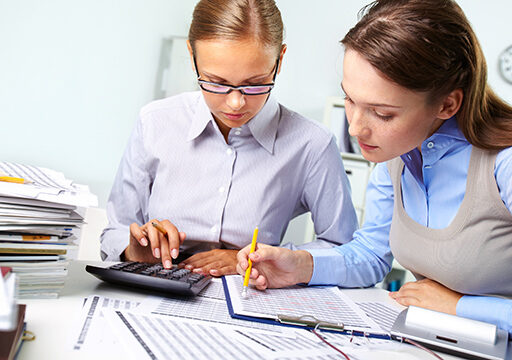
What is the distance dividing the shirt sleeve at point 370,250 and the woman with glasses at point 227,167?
0.49 ft

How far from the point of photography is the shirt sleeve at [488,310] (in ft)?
3.07

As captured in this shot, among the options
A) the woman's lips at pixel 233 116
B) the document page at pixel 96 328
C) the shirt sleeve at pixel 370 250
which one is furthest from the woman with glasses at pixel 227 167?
the document page at pixel 96 328

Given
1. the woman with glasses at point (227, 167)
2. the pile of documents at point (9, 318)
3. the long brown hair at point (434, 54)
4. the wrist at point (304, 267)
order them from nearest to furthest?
1. the pile of documents at point (9, 318)
2. the long brown hair at point (434, 54)
3. the wrist at point (304, 267)
4. the woman with glasses at point (227, 167)

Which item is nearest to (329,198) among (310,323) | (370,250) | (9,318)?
(370,250)

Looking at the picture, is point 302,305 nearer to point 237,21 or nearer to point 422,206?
point 422,206

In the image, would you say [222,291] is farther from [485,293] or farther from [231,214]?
[485,293]

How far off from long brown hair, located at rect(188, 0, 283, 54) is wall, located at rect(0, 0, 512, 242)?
145cm

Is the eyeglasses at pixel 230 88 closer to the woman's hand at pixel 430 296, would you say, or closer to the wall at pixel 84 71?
the woman's hand at pixel 430 296

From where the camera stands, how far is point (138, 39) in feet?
11.2

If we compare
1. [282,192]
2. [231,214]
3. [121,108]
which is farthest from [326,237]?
[121,108]

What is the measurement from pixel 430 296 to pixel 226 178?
63cm

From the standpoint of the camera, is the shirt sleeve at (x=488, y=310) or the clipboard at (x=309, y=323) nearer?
the clipboard at (x=309, y=323)

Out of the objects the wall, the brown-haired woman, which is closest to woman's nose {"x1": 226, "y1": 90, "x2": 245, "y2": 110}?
the brown-haired woman

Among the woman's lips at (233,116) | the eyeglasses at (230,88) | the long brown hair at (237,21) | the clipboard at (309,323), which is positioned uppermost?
the long brown hair at (237,21)
